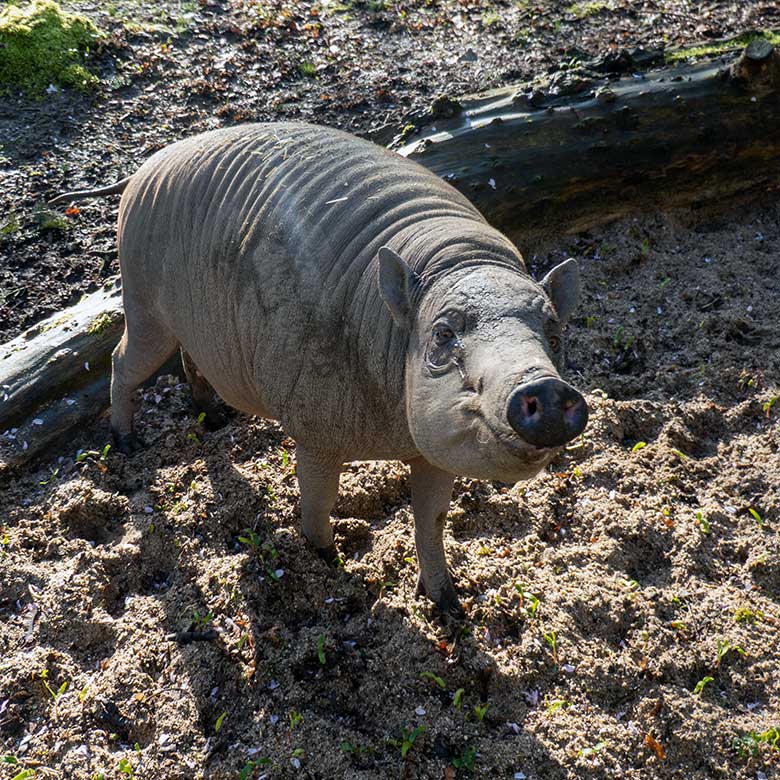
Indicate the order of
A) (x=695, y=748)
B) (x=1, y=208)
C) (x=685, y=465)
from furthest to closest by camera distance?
1. (x=1, y=208)
2. (x=685, y=465)
3. (x=695, y=748)

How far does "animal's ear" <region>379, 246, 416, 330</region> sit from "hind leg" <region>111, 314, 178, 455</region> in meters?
2.19

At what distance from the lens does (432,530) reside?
176 inches

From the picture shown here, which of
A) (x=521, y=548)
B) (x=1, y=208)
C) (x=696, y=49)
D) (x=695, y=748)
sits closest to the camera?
(x=695, y=748)

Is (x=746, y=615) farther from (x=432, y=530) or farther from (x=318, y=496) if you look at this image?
(x=318, y=496)

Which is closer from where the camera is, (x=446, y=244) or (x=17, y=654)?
(x=446, y=244)

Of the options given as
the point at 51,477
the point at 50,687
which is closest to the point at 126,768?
the point at 50,687

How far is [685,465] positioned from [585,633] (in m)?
1.43

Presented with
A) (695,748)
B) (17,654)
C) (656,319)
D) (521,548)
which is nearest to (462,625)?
(521,548)

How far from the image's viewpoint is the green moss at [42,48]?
8641 millimetres


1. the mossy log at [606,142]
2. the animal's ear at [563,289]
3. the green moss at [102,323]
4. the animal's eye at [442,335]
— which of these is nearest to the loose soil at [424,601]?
the green moss at [102,323]

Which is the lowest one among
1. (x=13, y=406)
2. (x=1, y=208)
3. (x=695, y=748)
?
(x=695, y=748)

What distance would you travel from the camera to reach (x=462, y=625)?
4.58m

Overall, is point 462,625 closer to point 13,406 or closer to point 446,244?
point 446,244

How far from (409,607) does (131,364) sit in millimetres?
2295
